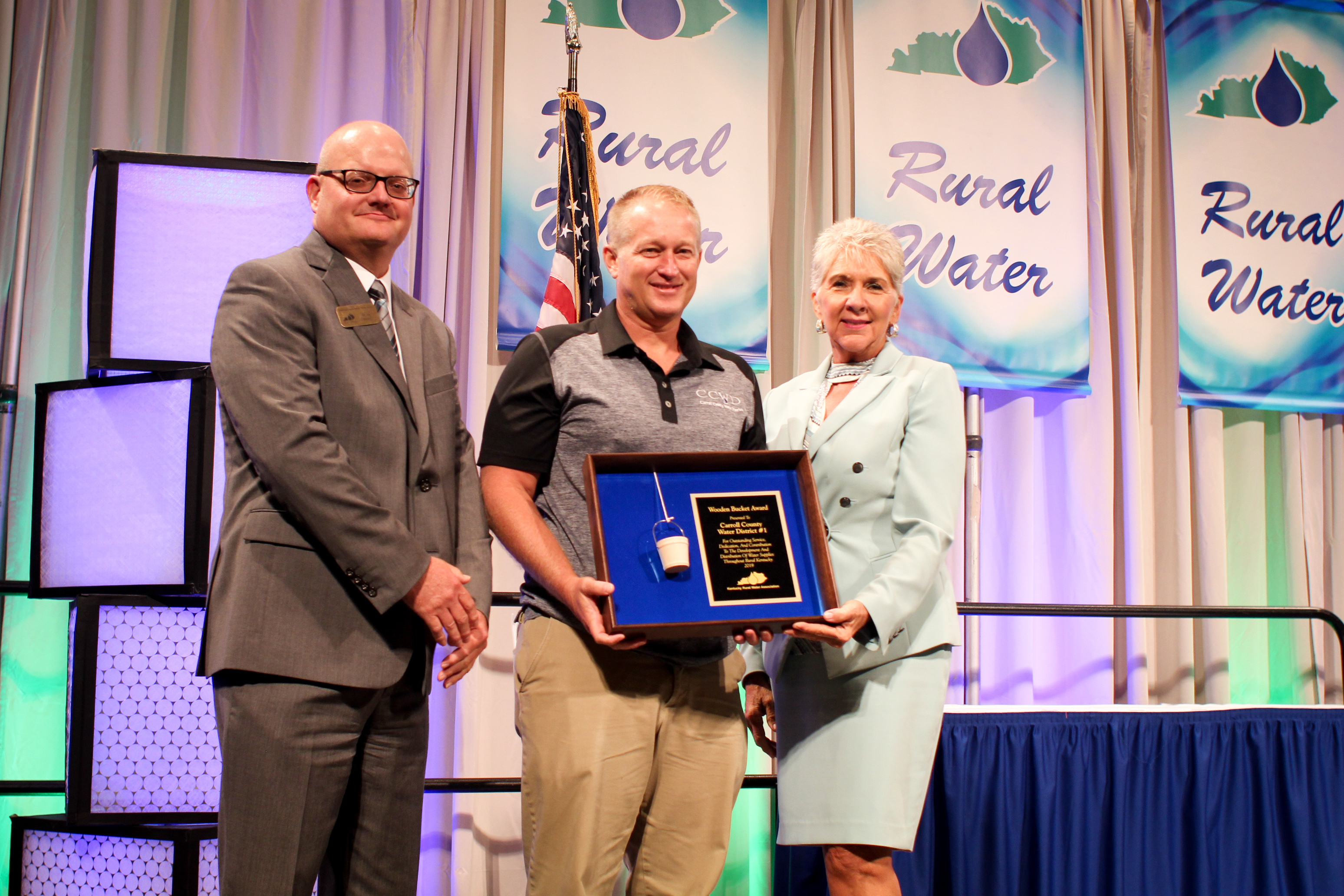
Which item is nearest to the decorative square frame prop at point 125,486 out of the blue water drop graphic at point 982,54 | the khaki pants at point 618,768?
the khaki pants at point 618,768

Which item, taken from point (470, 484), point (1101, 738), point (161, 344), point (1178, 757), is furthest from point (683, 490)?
point (1178, 757)

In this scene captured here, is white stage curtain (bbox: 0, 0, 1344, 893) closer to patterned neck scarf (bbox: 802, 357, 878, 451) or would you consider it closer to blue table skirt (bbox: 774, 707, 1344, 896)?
blue table skirt (bbox: 774, 707, 1344, 896)

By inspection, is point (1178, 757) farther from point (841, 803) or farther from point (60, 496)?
point (60, 496)

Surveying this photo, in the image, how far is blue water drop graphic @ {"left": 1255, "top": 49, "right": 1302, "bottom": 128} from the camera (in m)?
4.21

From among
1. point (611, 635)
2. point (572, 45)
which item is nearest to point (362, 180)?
point (611, 635)

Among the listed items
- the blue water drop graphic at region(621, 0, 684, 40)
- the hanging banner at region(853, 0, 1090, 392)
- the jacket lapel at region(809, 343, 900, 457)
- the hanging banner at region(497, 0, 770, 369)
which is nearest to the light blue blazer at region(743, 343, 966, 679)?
the jacket lapel at region(809, 343, 900, 457)

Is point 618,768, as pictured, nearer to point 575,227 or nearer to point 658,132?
point 575,227

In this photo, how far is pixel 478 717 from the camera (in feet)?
10.8

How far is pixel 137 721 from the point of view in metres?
2.04

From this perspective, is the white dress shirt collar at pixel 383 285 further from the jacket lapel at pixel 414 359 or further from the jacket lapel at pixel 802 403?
the jacket lapel at pixel 802 403

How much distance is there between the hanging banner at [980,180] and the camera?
3.78 m

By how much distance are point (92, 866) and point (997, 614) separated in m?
2.48

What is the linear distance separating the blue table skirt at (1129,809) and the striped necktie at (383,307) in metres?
1.62

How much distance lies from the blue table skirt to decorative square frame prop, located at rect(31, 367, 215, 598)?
5.28 ft
